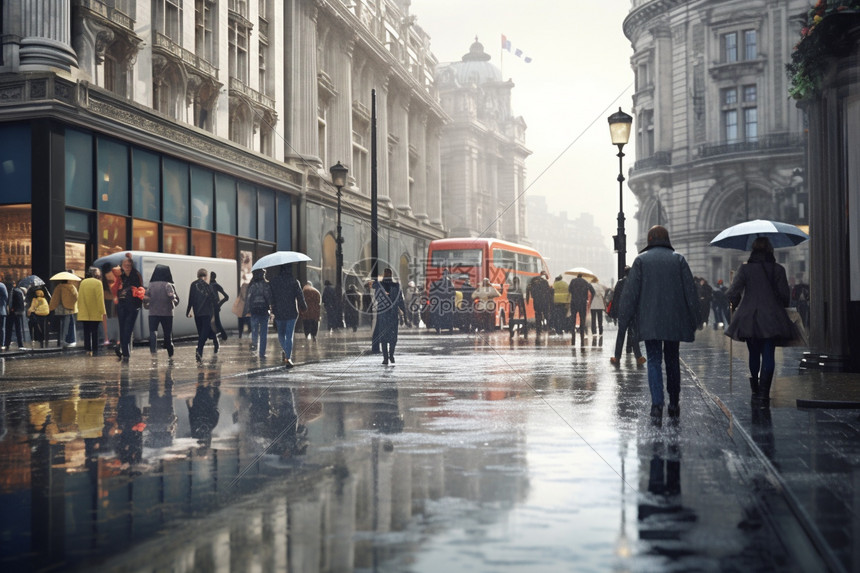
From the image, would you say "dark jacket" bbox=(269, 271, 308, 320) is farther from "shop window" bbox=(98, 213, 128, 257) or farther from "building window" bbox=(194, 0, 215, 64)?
"building window" bbox=(194, 0, 215, 64)

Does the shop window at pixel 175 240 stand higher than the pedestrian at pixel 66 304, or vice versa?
the shop window at pixel 175 240

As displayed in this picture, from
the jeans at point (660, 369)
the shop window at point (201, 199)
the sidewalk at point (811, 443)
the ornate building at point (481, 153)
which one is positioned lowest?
the sidewalk at point (811, 443)

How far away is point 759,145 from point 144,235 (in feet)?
123

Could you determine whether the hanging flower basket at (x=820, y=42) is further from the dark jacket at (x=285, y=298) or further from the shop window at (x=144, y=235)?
the shop window at (x=144, y=235)

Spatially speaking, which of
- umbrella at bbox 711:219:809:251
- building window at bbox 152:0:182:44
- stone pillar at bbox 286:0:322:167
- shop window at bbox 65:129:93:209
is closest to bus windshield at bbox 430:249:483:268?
stone pillar at bbox 286:0:322:167

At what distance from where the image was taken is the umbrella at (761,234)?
11766 millimetres

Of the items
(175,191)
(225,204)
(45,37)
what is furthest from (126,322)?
(225,204)

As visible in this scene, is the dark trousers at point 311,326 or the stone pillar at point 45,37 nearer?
the stone pillar at point 45,37

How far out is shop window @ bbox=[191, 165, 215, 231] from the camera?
2888 cm

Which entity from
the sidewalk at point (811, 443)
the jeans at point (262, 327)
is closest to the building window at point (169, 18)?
the jeans at point (262, 327)

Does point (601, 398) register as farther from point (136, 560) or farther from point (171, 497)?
point (136, 560)

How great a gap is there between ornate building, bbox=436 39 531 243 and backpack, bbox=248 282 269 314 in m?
62.3

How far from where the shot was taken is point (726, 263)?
172ft

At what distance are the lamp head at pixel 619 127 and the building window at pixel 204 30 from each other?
627 inches
